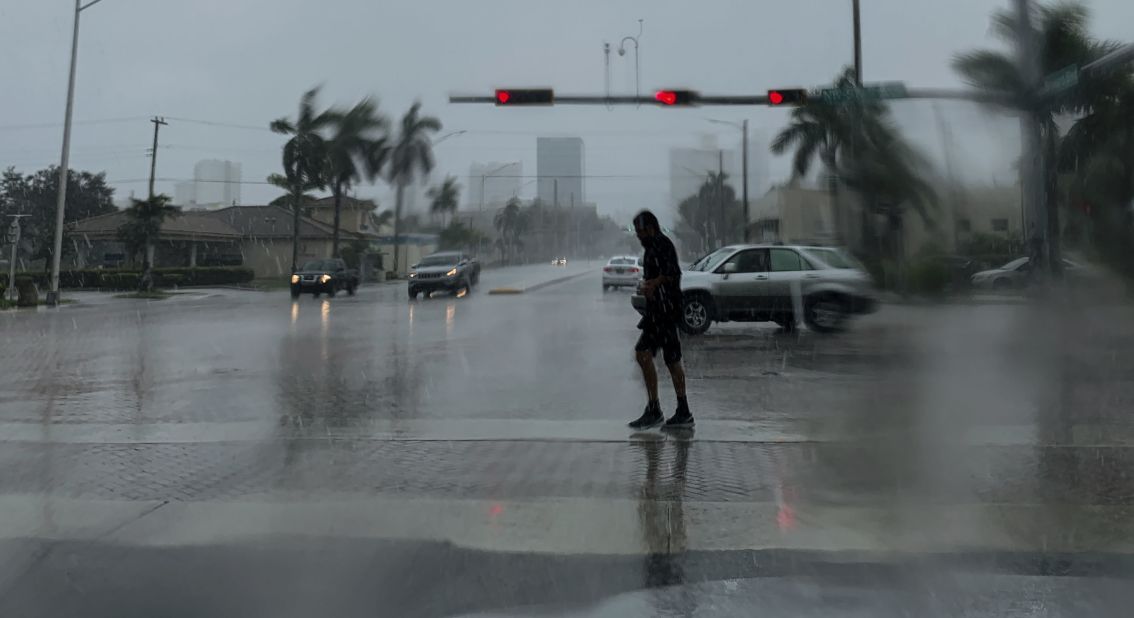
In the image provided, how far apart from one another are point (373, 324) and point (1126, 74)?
13.8 meters

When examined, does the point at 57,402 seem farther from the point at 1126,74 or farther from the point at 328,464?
the point at 1126,74

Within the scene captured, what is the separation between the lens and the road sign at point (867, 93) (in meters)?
15.0

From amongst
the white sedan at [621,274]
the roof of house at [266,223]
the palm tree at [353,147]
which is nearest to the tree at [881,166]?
the white sedan at [621,274]

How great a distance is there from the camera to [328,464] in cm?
649

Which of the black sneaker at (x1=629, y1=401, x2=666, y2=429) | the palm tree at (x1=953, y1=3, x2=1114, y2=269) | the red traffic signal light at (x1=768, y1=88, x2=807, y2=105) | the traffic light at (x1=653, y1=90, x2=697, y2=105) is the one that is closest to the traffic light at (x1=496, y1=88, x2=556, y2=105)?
the traffic light at (x1=653, y1=90, x2=697, y2=105)

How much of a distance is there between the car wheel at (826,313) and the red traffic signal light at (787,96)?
5673mm

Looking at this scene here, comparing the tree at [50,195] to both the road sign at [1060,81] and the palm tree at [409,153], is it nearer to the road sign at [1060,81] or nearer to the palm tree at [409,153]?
the palm tree at [409,153]

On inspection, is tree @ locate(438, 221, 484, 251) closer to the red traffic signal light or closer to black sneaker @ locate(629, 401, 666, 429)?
the red traffic signal light

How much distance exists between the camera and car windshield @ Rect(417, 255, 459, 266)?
30844 mm

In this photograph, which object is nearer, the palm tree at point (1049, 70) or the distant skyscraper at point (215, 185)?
the palm tree at point (1049, 70)

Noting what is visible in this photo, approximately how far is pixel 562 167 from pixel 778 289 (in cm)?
2241

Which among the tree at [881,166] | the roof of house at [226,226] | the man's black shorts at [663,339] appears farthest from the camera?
the roof of house at [226,226]

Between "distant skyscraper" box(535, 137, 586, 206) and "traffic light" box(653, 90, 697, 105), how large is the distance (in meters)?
17.3

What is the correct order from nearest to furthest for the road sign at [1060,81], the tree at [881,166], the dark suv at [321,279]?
the road sign at [1060,81]
the tree at [881,166]
the dark suv at [321,279]
